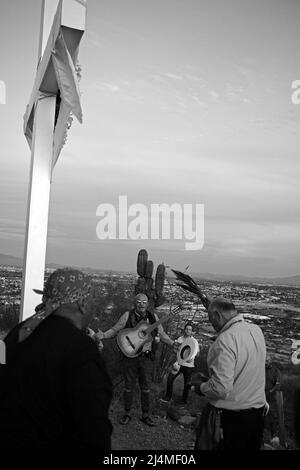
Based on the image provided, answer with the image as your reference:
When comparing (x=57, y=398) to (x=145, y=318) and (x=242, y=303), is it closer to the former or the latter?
(x=145, y=318)

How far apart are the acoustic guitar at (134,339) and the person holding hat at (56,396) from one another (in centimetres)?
290

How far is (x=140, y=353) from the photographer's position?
4375 mm

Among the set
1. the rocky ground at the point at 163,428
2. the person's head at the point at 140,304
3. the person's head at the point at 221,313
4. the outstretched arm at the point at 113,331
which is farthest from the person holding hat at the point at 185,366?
the person's head at the point at 221,313

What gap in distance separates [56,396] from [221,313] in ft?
4.77

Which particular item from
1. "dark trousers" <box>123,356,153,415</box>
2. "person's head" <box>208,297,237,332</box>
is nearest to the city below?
"dark trousers" <box>123,356,153,415</box>

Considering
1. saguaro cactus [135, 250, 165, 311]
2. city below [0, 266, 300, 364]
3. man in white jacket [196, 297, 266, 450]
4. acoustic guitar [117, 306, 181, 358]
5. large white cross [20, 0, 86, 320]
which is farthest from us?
saguaro cactus [135, 250, 165, 311]

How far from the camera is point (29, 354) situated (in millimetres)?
1452

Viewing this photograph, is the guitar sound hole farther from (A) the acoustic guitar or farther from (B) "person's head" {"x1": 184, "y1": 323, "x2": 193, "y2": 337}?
(A) the acoustic guitar

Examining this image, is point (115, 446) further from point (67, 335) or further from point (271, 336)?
point (67, 335)

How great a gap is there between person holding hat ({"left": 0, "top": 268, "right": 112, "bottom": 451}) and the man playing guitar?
2896 millimetres

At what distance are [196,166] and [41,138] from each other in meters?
2.33

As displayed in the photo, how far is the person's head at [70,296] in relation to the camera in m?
1.57

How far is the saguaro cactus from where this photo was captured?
4740mm

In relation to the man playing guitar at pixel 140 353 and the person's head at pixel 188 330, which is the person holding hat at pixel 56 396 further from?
the person's head at pixel 188 330
